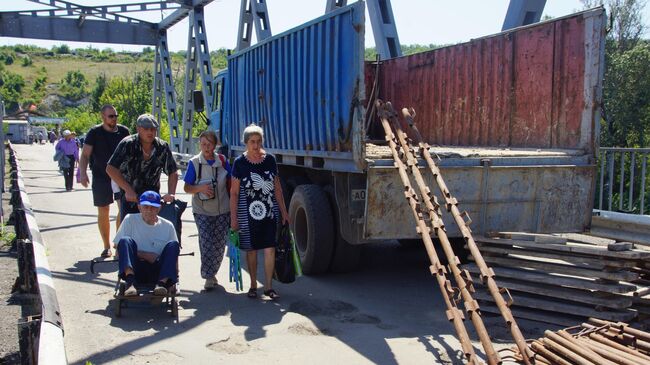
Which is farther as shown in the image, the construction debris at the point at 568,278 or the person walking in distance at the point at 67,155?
the person walking in distance at the point at 67,155

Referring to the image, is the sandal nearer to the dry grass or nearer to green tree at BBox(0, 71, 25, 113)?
green tree at BBox(0, 71, 25, 113)

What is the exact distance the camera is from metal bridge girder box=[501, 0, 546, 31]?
26.8ft

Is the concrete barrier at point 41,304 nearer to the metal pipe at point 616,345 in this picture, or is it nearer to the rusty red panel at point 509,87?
the metal pipe at point 616,345

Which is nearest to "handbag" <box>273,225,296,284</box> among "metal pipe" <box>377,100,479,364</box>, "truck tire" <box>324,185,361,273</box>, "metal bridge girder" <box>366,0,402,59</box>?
"truck tire" <box>324,185,361,273</box>

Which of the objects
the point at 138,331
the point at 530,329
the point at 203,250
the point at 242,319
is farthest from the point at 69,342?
the point at 530,329

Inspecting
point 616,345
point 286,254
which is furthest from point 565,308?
point 286,254

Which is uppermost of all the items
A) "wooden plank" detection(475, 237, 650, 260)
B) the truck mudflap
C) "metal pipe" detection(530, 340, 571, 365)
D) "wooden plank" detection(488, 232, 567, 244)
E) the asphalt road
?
the truck mudflap

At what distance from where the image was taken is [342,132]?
606 cm

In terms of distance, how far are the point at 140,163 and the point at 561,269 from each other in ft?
13.3

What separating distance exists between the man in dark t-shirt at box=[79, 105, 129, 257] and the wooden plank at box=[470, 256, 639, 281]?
4435 mm

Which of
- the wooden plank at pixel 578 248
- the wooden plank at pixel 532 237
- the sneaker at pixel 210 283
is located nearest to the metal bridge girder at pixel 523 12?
the wooden plank at pixel 532 237

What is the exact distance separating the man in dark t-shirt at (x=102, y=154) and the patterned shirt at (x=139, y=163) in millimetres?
1260

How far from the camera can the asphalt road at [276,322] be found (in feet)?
14.7

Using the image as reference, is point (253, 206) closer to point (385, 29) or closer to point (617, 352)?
point (617, 352)
